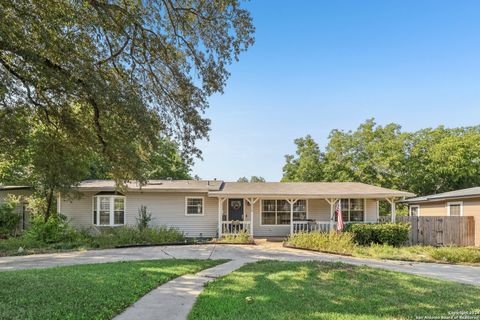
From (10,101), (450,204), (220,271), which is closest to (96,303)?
(220,271)

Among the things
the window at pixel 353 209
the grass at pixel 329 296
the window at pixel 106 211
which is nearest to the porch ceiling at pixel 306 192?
the window at pixel 353 209

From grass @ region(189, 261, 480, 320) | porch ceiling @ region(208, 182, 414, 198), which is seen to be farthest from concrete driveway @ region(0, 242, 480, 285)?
porch ceiling @ region(208, 182, 414, 198)

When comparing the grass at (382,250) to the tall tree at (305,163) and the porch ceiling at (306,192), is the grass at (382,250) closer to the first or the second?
the porch ceiling at (306,192)

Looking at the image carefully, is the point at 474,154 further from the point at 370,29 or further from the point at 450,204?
the point at 370,29

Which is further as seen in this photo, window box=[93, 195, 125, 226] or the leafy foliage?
window box=[93, 195, 125, 226]

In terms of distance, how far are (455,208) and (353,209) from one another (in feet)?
18.0

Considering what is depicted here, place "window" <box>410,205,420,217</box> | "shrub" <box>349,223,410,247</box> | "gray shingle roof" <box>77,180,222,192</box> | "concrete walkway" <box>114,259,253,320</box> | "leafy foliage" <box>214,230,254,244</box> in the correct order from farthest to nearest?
"window" <box>410,205,420,217</box> < "gray shingle roof" <box>77,180,222,192</box> < "leafy foliage" <box>214,230,254,244</box> < "shrub" <box>349,223,410,247</box> < "concrete walkway" <box>114,259,253,320</box>

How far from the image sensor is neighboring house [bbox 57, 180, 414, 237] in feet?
57.6

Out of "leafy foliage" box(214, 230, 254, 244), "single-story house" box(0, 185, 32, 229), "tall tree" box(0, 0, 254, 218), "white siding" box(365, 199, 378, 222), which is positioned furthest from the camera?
"single-story house" box(0, 185, 32, 229)

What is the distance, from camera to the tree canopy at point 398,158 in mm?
31422

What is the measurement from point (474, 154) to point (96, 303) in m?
35.5

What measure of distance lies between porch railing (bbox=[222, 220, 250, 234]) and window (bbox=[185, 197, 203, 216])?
5.23ft

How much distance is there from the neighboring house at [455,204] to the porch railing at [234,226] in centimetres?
1105

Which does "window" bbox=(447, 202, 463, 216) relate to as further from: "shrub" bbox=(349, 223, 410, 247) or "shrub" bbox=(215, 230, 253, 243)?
"shrub" bbox=(215, 230, 253, 243)
